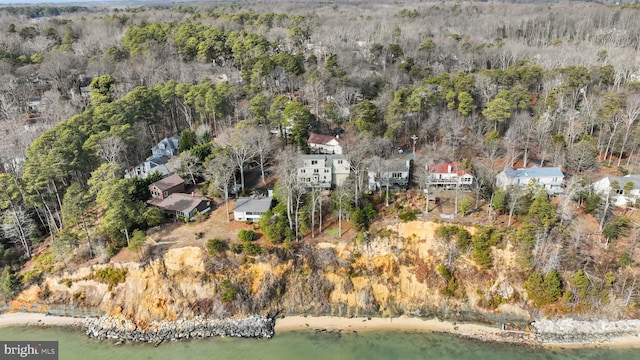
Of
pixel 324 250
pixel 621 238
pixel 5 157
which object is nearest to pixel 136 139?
pixel 5 157

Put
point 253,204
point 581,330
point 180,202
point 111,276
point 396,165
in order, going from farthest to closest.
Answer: point 396,165 < point 180,202 < point 253,204 < point 111,276 < point 581,330

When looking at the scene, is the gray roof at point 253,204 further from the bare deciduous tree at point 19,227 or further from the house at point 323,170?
the bare deciduous tree at point 19,227

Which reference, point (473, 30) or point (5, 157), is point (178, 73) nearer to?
point (5, 157)

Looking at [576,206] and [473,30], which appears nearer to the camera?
[576,206]

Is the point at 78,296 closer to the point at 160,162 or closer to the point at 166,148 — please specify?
the point at 160,162

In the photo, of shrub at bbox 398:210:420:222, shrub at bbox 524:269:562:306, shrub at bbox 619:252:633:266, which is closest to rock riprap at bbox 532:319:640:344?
shrub at bbox 524:269:562:306

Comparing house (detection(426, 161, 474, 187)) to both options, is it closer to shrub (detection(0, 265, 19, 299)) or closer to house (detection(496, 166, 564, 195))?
house (detection(496, 166, 564, 195))

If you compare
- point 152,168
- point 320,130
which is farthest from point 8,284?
point 320,130
